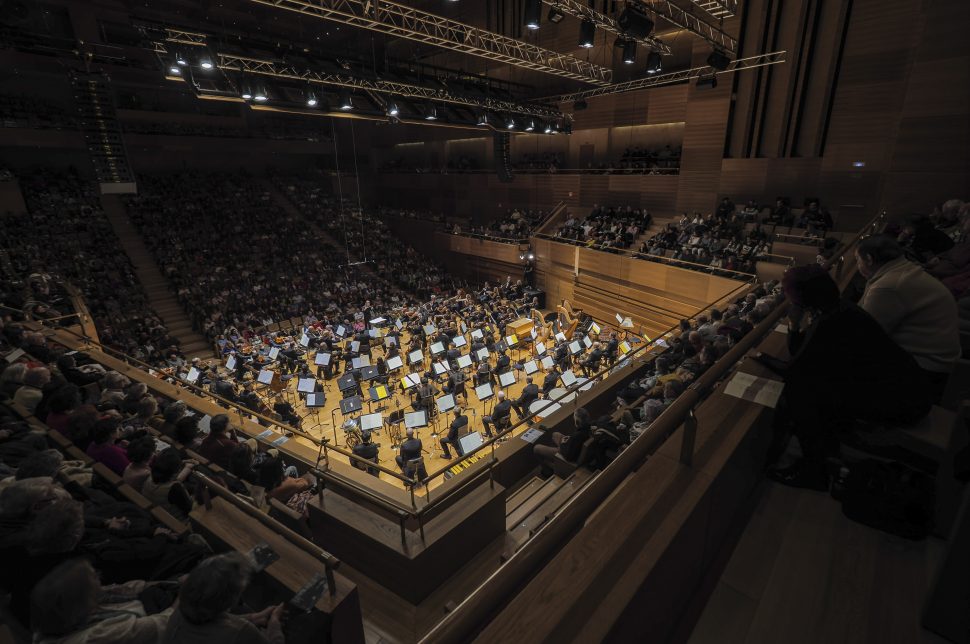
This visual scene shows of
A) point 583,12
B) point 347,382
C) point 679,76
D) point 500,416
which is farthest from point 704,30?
point 347,382

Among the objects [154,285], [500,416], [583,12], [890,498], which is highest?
[583,12]

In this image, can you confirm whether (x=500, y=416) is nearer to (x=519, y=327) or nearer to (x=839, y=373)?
(x=519, y=327)

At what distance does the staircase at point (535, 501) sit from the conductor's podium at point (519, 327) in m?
7.38

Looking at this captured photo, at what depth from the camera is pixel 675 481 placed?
5.90 feet

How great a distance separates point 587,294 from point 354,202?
16.5 m

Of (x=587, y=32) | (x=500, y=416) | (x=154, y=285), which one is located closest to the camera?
(x=500, y=416)

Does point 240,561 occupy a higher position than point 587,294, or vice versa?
point 240,561

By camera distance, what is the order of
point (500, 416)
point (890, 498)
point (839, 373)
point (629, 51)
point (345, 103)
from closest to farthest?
point (890, 498)
point (839, 373)
point (500, 416)
point (629, 51)
point (345, 103)

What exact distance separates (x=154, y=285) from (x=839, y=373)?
718 inches

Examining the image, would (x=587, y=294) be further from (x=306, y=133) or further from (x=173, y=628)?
(x=306, y=133)

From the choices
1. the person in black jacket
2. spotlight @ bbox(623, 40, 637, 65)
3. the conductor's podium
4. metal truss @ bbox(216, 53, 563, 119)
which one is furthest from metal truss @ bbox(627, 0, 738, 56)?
the person in black jacket

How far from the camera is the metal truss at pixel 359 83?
1057 cm

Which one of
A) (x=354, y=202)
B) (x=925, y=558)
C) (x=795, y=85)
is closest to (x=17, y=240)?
(x=354, y=202)

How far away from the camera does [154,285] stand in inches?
600
